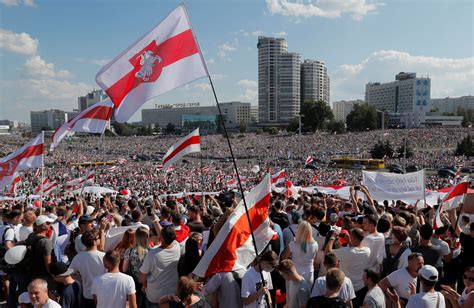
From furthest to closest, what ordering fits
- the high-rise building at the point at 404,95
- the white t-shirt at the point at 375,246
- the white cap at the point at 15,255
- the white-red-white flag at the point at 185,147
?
the high-rise building at the point at 404,95, the white-red-white flag at the point at 185,147, the white t-shirt at the point at 375,246, the white cap at the point at 15,255

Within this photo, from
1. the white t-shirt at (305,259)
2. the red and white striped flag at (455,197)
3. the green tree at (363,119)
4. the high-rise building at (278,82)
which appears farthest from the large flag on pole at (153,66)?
the high-rise building at (278,82)

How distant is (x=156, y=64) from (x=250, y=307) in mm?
2932

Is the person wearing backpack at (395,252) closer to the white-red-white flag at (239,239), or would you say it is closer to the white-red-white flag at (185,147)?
the white-red-white flag at (239,239)

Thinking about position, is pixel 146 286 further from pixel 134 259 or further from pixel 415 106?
pixel 415 106

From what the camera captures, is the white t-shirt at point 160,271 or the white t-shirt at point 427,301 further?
the white t-shirt at point 160,271

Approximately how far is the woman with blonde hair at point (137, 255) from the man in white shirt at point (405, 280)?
270cm

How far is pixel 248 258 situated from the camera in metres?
3.91

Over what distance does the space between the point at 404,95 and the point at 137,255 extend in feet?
572

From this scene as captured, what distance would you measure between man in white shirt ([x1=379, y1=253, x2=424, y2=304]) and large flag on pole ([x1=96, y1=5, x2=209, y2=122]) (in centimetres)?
305

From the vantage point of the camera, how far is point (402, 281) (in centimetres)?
419

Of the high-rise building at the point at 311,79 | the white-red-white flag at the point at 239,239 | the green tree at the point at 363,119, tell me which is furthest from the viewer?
the high-rise building at the point at 311,79

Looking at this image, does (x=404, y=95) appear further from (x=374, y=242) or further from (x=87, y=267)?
(x=87, y=267)

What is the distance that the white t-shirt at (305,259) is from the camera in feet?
15.2

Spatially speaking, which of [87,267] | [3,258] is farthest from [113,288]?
[3,258]
